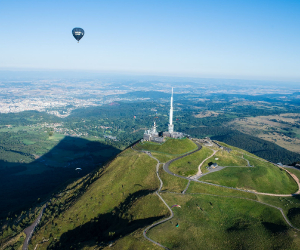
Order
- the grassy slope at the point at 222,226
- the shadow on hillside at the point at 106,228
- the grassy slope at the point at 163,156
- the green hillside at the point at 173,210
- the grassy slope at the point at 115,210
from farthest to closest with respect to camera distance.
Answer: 1. the grassy slope at the point at 163,156
2. the grassy slope at the point at 115,210
3. the shadow on hillside at the point at 106,228
4. the green hillside at the point at 173,210
5. the grassy slope at the point at 222,226

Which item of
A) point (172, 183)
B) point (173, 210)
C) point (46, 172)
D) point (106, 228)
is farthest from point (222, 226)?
point (46, 172)

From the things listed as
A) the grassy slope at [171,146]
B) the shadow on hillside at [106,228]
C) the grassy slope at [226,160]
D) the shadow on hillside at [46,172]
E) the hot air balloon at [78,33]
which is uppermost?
the hot air balloon at [78,33]

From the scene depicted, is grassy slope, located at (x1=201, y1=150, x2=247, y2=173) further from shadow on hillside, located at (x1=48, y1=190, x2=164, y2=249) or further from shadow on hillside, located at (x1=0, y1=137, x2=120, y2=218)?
shadow on hillside, located at (x1=0, y1=137, x2=120, y2=218)

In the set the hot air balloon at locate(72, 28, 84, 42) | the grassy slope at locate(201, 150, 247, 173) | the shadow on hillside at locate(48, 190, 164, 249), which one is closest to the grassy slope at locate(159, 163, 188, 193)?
the shadow on hillside at locate(48, 190, 164, 249)

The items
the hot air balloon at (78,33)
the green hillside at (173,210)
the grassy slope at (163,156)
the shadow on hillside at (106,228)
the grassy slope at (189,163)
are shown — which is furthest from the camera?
the hot air balloon at (78,33)

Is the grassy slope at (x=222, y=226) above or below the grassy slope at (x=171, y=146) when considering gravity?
below

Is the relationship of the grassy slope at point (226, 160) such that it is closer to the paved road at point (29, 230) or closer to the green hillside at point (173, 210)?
the green hillside at point (173, 210)

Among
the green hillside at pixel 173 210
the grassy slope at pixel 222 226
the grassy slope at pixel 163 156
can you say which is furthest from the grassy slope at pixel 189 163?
the grassy slope at pixel 222 226
